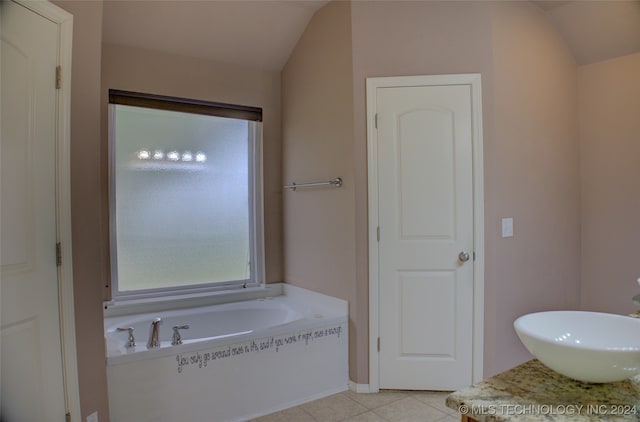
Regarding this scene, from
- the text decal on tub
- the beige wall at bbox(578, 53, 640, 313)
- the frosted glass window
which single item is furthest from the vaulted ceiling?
the text decal on tub

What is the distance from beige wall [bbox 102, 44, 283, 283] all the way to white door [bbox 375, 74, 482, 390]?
1.11 meters

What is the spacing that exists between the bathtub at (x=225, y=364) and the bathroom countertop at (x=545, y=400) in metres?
1.64

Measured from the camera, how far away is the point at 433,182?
267cm

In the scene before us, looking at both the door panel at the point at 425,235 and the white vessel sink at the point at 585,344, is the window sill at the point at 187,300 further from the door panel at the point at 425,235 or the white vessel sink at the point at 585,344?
the white vessel sink at the point at 585,344

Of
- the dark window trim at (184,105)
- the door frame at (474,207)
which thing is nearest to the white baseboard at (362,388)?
the door frame at (474,207)

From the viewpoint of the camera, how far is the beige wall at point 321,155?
2.77 m

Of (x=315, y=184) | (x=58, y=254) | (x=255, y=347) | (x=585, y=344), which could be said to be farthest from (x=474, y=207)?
(x=58, y=254)

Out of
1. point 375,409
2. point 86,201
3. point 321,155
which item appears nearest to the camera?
point 86,201

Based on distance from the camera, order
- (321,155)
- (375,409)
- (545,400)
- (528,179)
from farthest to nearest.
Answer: (321,155) → (528,179) → (375,409) → (545,400)

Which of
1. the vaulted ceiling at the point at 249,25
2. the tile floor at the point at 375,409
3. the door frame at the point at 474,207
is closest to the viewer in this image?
the tile floor at the point at 375,409

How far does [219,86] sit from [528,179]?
2356 millimetres

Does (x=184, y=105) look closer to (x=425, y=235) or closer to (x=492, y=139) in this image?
(x=425, y=235)

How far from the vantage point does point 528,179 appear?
282 centimetres

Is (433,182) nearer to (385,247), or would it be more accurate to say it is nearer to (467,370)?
(385,247)
